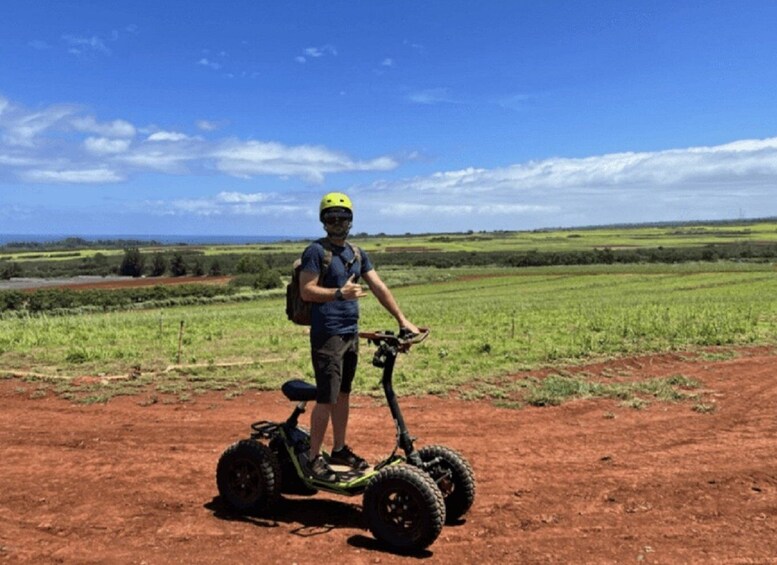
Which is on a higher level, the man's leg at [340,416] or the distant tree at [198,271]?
the man's leg at [340,416]

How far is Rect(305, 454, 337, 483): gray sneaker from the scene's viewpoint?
526 centimetres

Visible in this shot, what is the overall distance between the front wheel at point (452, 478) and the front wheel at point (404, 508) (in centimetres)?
38

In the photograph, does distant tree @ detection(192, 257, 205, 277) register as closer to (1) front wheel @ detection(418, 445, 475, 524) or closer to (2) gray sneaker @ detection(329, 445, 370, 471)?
(2) gray sneaker @ detection(329, 445, 370, 471)

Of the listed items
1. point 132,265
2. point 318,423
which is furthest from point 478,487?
point 132,265

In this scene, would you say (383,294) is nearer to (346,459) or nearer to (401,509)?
(346,459)

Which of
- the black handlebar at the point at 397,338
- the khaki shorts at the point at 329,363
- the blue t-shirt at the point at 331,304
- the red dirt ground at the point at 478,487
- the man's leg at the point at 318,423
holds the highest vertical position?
the blue t-shirt at the point at 331,304

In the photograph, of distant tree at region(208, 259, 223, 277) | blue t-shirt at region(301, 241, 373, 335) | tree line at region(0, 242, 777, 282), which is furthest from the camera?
distant tree at region(208, 259, 223, 277)

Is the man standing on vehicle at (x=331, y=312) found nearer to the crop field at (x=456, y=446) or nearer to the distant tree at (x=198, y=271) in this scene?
the crop field at (x=456, y=446)

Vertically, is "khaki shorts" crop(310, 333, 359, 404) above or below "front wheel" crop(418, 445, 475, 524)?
above

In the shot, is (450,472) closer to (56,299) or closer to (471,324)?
(471,324)

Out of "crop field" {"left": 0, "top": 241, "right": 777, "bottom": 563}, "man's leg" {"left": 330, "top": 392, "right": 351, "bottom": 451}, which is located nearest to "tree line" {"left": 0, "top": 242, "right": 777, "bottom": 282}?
"crop field" {"left": 0, "top": 241, "right": 777, "bottom": 563}

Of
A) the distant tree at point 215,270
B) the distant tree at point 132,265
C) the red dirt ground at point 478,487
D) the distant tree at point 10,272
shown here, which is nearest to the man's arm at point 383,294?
the red dirt ground at point 478,487

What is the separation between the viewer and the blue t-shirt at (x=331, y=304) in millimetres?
5098

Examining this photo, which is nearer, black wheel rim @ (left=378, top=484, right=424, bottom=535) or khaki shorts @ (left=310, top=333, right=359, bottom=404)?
black wheel rim @ (left=378, top=484, right=424, bottom=535)
